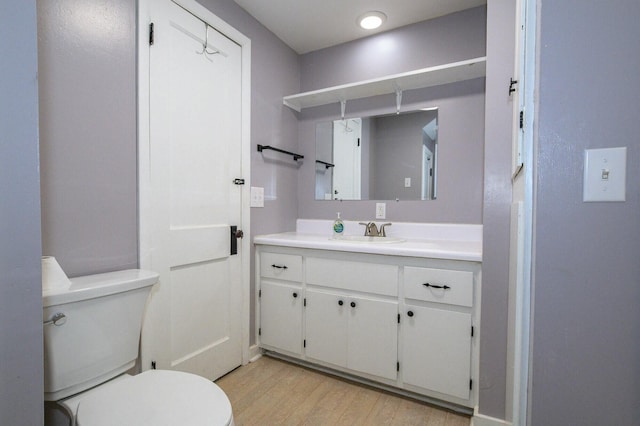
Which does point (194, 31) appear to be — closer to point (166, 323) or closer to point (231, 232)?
point (231, 232)

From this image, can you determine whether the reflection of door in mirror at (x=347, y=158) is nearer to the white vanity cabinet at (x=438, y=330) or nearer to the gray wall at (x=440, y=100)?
the gray wall at (x=440, y=100)

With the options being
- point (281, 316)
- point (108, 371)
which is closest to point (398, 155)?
point (281, 316)

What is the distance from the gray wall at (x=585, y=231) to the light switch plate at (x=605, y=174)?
0.01m

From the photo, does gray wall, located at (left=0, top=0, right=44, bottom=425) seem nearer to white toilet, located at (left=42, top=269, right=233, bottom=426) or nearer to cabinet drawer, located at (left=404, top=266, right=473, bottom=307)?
white toilet, located at (left=42, top=269, right=233, bottom=426)

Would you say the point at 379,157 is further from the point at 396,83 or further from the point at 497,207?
the point at 497,207

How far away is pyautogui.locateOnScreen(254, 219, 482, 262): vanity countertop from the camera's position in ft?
4.94

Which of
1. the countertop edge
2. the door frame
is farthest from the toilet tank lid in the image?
the countertop edge

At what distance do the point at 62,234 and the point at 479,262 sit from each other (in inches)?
68.9

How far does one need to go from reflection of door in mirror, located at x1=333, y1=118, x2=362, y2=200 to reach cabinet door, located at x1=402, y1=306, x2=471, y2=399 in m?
1.06

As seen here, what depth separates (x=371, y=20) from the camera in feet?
6.72

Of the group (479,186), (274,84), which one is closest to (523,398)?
(479,186)

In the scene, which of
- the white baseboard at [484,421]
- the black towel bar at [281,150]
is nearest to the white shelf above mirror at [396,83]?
the black towel bar at [281,150]

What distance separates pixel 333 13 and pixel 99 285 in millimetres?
2023

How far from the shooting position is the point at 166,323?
5.02 ft
